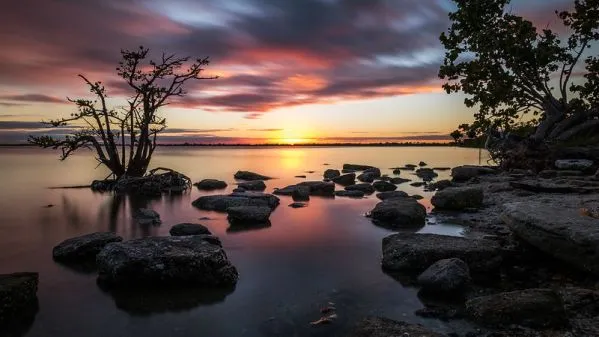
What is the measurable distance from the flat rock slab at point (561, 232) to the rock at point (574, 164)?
48.3 feet

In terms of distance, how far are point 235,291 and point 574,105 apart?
27929mm

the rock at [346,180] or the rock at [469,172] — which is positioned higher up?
the rock at [469,172]

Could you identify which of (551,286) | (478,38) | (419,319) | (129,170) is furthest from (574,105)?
(129,170)

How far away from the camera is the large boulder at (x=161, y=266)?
8.60 meters

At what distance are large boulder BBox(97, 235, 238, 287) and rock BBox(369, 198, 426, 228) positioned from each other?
26.4ft

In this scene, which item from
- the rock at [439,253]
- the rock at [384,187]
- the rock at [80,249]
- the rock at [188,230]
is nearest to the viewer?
the rock at [439,253]

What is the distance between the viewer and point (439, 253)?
951cm

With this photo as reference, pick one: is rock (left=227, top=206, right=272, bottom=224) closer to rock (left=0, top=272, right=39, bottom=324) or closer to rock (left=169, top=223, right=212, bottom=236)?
rock (left=169, top=223, right=212, bottom=236)

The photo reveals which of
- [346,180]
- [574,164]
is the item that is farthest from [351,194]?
[574,164]

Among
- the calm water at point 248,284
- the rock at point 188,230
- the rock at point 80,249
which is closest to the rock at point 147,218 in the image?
the calm water at point 248,284

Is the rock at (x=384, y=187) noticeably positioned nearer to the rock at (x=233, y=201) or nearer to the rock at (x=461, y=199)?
the rock at (x=461, y=199)

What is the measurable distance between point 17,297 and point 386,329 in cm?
620

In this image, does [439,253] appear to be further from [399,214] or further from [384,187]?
[384,187]

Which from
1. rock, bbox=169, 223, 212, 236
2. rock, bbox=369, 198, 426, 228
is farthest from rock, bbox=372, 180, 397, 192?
rock, bbox=169, 223, 212, 236
